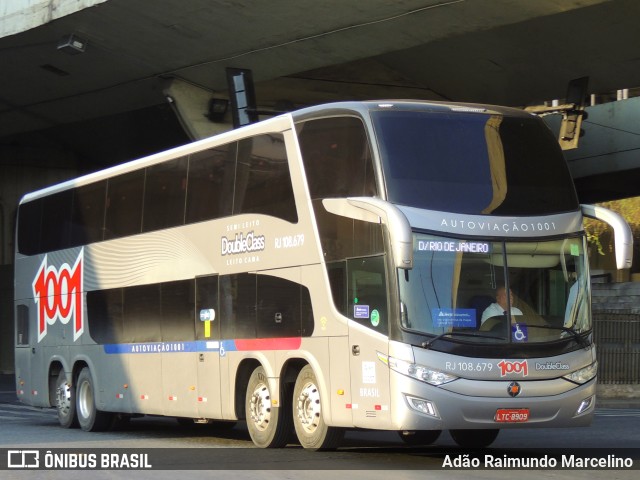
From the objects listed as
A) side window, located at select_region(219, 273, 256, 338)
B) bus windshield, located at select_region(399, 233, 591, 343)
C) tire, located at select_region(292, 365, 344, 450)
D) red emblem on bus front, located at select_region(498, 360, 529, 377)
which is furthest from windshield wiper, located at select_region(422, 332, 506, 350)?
side window, located at select_region(219, 273, 256, 338)

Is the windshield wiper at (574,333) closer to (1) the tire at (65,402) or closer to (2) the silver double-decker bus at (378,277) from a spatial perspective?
(2) the silver double-decker bus at (378,277)

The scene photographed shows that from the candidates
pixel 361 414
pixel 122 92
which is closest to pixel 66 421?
pixel 361 414

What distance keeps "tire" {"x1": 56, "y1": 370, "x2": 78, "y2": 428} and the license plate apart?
996 cm

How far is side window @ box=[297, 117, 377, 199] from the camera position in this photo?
44.1 feet

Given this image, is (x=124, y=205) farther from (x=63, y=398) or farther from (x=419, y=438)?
(x=419, y=438)

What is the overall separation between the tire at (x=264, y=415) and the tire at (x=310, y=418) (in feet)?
0.86

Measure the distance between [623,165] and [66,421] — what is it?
17165mm

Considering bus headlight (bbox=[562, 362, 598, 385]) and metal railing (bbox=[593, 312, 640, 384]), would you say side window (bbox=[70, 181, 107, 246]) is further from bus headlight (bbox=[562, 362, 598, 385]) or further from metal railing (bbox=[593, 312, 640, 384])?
metal railing (bbox=[593, 312, 640, 384])

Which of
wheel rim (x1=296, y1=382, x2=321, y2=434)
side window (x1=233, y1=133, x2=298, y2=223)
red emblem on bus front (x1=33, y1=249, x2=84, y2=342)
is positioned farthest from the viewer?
red emblem on bus front (x1=33, y1=249, x2=84, y2=342)

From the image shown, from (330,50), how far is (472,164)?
13.5m

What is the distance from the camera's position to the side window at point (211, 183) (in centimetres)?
1623

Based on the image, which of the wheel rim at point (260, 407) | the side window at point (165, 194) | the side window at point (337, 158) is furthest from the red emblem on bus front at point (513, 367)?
the side window at point (165, 194)

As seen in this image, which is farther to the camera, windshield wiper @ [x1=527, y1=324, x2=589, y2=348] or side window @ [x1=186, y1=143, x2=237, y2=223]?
side window @ [x1=186, y1=143, x2=237, y2=223]

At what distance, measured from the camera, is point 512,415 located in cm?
1277
